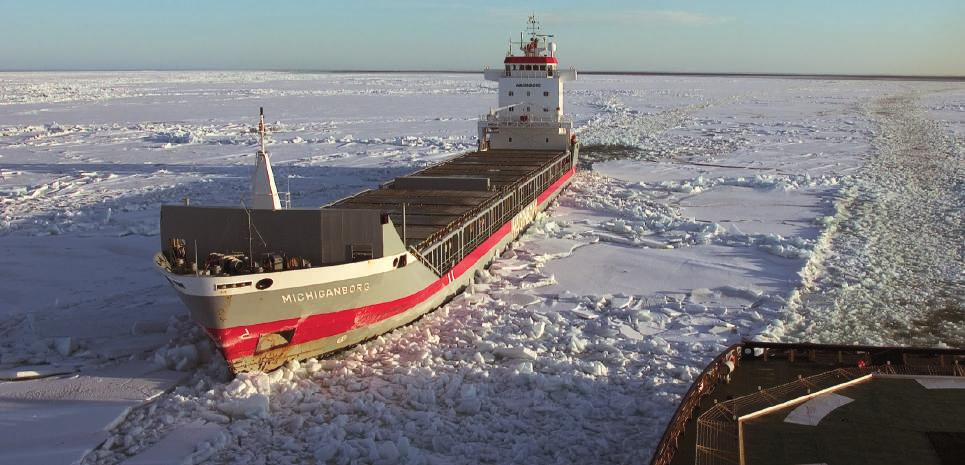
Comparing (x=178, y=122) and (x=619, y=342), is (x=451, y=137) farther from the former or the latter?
(x=619, y=342)

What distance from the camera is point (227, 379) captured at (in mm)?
9047

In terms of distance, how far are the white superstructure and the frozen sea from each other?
9.91 ft

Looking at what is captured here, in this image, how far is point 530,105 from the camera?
26.7 meters

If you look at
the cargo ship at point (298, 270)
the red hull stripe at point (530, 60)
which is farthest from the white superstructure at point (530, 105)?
the cargo ship at point (298, 270)

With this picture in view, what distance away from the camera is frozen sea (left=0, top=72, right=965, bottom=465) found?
789 centimetres

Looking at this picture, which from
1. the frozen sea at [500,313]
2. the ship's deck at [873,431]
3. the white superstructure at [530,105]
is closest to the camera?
the ship's deck at [873,431]

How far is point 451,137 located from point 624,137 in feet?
29.7

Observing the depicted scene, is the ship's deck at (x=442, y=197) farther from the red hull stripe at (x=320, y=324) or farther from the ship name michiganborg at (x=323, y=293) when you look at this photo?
the ship name michiganborg at (x=323, y=293)

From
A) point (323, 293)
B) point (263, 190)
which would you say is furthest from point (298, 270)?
point (263, 190)

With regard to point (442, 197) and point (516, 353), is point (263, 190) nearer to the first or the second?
point (516, 353)

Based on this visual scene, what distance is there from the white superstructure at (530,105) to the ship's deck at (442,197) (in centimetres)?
296

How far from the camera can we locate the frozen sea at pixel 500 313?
7895 millimetres

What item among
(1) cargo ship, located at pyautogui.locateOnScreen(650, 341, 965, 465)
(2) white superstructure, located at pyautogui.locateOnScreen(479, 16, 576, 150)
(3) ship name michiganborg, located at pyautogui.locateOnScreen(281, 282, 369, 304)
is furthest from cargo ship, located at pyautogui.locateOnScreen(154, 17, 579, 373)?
(2) white superstructure, located at pyautogui.locateOnScreen(479, 16, 576, 150)

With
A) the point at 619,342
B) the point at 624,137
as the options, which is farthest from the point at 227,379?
the point at 624,137
